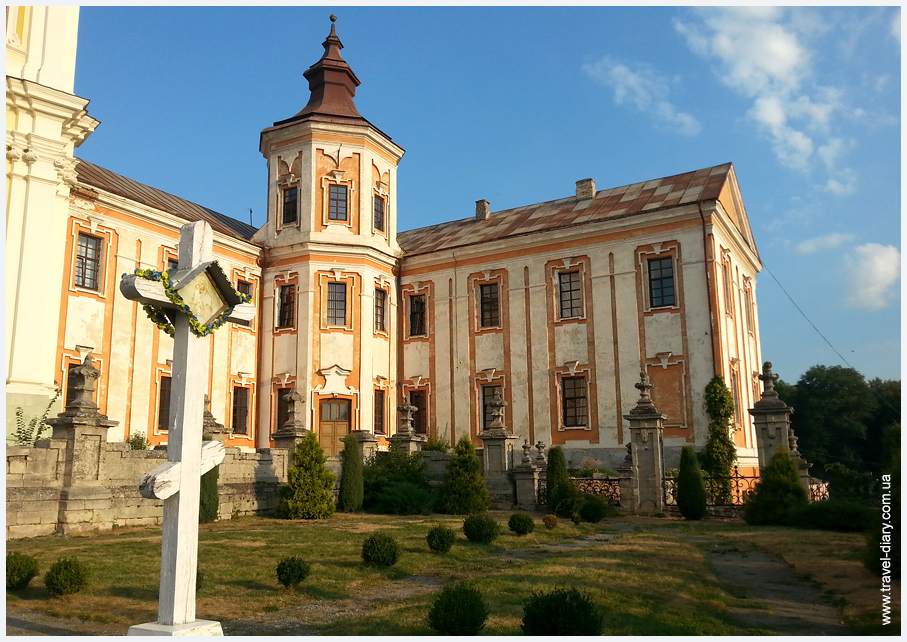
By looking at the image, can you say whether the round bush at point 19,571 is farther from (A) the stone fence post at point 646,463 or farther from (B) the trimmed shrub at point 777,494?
(A) the stone fence post at point 646,463

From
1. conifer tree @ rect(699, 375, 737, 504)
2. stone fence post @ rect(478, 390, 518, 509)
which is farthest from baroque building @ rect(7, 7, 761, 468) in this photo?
stone fence post @ rect(478, 390, 518, 509)

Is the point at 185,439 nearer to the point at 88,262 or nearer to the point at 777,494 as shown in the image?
the point at 777,494

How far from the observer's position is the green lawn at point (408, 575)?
25.1 feet

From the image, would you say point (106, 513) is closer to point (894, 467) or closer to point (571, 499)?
point (571, 499)

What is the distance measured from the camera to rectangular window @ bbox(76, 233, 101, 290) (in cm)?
2261

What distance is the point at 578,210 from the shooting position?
29.1 m

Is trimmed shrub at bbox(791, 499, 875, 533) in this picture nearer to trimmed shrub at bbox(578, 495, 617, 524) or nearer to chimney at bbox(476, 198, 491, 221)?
trimmed shrub at bbox(578, 495, 617, 524)

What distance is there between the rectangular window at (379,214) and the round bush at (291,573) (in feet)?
69.5

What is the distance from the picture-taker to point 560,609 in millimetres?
6246

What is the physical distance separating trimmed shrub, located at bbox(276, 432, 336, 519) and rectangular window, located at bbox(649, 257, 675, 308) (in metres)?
12.8

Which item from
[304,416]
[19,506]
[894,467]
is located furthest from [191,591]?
[304,416]

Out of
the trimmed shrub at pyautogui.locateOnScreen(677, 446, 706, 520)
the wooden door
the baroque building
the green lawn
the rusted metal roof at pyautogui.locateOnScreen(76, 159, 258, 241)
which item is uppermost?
the rusted metal roof at pyautogui.locateOnScreen(76, 159, 258, 241)

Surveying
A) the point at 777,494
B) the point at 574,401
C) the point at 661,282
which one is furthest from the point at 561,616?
the point at 661,282

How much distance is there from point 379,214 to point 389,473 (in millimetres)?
11918
